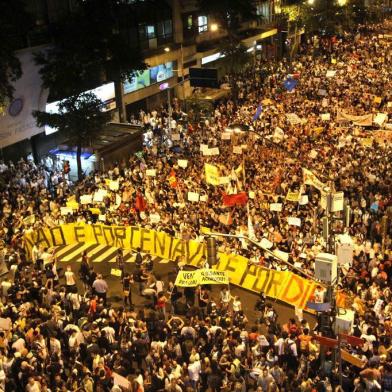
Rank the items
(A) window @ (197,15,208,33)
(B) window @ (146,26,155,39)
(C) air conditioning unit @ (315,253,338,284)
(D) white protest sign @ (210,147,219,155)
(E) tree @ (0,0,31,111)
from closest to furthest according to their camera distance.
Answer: (C) air conditioning unit @ (315,253,338,284)
(E) tree @ (0,0,31,111)
(D) white protest sign @ (210,147,219,155)
(B) window @ (146,26,155,39)
(A) window @ (197,15,208,33)

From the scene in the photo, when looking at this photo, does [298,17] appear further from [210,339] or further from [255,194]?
[210,339]

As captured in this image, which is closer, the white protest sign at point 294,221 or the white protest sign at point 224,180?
the white protest sign at point 294,221

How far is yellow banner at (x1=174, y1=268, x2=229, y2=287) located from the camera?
16.4 m

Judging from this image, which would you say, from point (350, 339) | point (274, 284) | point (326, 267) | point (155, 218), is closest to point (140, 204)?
point (155, 218)

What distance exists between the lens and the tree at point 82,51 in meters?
28.9

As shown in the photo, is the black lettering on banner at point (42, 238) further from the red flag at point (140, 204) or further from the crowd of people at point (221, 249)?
the red flag at point (140, 204)

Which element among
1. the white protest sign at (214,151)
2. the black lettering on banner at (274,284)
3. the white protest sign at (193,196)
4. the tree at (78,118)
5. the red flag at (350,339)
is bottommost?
the black lettering on banner at (274,284)

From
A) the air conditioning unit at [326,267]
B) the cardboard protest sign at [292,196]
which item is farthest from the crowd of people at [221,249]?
the air conditioning unit at [326,267]

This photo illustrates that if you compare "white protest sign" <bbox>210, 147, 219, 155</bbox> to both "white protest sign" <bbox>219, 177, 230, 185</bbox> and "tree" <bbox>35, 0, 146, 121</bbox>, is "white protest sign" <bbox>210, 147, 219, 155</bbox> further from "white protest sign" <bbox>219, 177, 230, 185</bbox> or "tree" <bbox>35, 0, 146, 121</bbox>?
"tree" <bbox>35, 0, 146, 121</bbox>

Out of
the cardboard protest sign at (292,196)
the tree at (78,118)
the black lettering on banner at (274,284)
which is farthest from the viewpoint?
the tree at (78,118)

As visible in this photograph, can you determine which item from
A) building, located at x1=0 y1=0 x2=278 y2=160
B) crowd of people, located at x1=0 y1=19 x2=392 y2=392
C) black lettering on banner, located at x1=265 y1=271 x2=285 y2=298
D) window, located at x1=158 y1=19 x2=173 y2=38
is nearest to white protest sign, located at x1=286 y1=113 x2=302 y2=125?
crowd of people, located at x1=0 y1=19 x2=392 y2=392

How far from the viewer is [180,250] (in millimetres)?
20906

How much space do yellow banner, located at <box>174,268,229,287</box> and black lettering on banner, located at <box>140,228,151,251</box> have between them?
4910mm

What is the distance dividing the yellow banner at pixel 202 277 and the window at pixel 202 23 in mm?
36649
